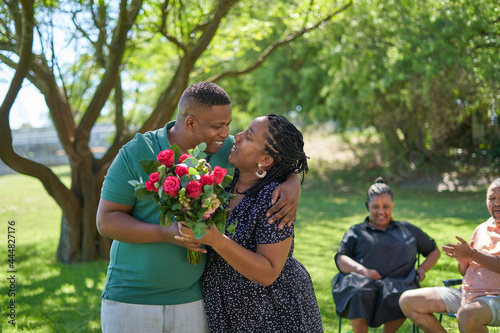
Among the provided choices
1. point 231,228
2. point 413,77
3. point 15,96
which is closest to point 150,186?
point 231,228

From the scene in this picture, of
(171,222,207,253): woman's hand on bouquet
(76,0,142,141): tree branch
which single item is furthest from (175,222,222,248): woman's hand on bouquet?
(76,0,142,141): tree branch

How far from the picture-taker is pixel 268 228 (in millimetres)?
2561

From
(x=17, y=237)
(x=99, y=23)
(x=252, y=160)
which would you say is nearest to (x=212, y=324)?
(x=252, y=160)

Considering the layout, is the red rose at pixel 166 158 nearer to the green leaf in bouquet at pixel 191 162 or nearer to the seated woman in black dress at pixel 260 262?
the green leaf in bouquet at pixel 191 162

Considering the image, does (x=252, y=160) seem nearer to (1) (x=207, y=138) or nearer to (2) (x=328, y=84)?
(1) (x=207, y=138)

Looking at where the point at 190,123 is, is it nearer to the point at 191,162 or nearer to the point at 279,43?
the point at 191,162

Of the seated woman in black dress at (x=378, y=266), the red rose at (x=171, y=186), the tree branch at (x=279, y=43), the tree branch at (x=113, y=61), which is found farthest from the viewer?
the tree branch at (x=279, y=43)

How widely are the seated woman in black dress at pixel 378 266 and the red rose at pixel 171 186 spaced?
291cm

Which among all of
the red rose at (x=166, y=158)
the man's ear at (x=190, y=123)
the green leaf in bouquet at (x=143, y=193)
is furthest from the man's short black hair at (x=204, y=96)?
the green leaf in bouquet at (x=143, y=193)

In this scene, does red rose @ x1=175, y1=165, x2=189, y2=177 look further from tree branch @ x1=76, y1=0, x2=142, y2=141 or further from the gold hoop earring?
tree branch @ x1=76, y1=0, x2=142, y2=141

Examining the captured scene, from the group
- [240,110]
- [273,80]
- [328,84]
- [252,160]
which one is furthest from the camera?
[240,110]

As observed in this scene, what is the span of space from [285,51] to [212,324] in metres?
19.7

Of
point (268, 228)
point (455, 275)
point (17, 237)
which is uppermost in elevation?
point (268, 228)

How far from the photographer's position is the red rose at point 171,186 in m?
2.20
